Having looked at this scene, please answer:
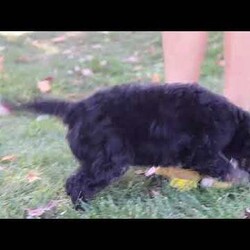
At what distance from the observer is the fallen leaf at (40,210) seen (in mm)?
2971

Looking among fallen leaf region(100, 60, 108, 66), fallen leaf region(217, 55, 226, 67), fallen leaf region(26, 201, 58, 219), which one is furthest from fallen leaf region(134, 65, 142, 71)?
fallen leaf region(26, 201, 58, 219)

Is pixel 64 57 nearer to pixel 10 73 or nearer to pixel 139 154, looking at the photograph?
pixel 10 73

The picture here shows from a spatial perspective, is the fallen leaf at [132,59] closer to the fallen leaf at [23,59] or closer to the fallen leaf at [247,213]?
the fallen leaf at [23,59]

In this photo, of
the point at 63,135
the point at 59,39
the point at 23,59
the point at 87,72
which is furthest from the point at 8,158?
the point at 59,39

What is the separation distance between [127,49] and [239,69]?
2.17 m

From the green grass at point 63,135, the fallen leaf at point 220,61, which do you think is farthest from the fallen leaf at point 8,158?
the fallen leaf at point 220,61

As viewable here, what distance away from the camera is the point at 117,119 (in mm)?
2877

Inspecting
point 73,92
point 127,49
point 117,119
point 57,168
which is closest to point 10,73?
point 73,92

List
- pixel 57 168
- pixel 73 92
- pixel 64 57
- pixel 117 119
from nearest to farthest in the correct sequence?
1. pixel 117 119
2. pixel 57 168
3. pixel 73 92
4. pixel 64 57

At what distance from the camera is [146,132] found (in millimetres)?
2885

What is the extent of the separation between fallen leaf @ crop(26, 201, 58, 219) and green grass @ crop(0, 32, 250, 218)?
0.09ft

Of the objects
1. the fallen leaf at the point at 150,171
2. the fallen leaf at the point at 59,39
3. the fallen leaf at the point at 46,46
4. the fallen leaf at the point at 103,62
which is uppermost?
the fallen leaf at the point at 59,39

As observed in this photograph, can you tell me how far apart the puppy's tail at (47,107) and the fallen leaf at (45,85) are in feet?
5.35
